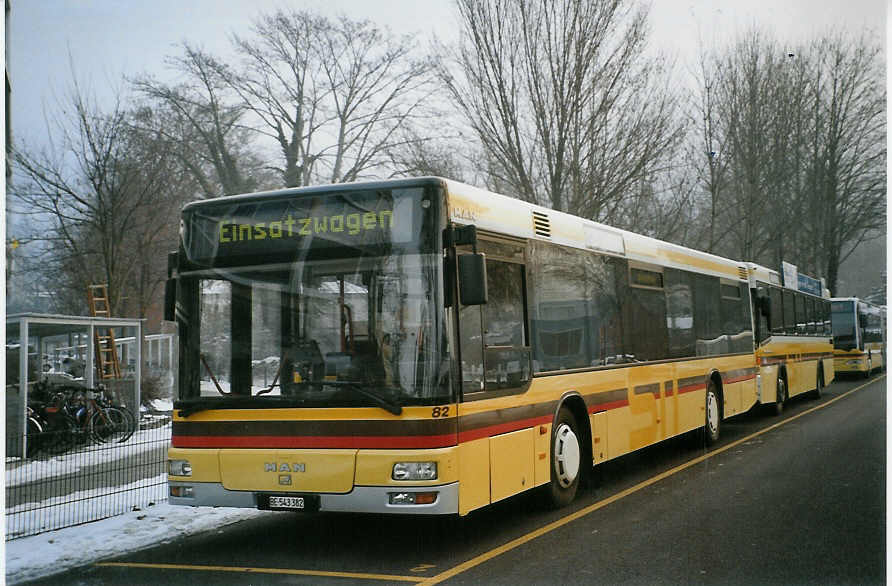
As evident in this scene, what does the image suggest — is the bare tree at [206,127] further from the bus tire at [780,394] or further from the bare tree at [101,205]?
the bus tire at [780,394]

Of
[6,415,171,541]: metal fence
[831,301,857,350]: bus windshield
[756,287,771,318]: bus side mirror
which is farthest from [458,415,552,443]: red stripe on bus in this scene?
[831,301,857,350]: bus windshield

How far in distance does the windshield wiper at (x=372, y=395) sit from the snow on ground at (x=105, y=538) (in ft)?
7.89

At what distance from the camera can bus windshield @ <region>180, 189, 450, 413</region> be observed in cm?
669

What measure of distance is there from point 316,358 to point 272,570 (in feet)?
5.06

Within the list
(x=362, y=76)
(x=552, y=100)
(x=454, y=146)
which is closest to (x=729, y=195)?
(x=552, y=100)

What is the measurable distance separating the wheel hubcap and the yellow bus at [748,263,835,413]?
8.22m

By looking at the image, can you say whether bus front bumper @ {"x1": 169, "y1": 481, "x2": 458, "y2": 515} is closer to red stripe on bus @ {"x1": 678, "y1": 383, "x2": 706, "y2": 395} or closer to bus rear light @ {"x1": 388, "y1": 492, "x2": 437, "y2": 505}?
bus rear light @ {"x1": 388, "y1": 492, "x2": 437, "y2": 505}

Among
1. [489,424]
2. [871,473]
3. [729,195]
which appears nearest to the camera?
[489,424]

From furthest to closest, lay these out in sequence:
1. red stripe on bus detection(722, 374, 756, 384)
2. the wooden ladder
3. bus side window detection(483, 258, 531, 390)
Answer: the wooden ladder → red stripe on bus detection(722, 374, 756, 384) → bus side window detection(483, 258, 531, 390)

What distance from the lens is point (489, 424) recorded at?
7.25 metres

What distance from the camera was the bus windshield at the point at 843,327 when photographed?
60.9 ft

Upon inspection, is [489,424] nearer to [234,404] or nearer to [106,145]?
[234,404]

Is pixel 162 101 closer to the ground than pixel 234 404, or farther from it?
farther from it

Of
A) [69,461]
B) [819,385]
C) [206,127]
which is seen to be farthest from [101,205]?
A: [819,385]
